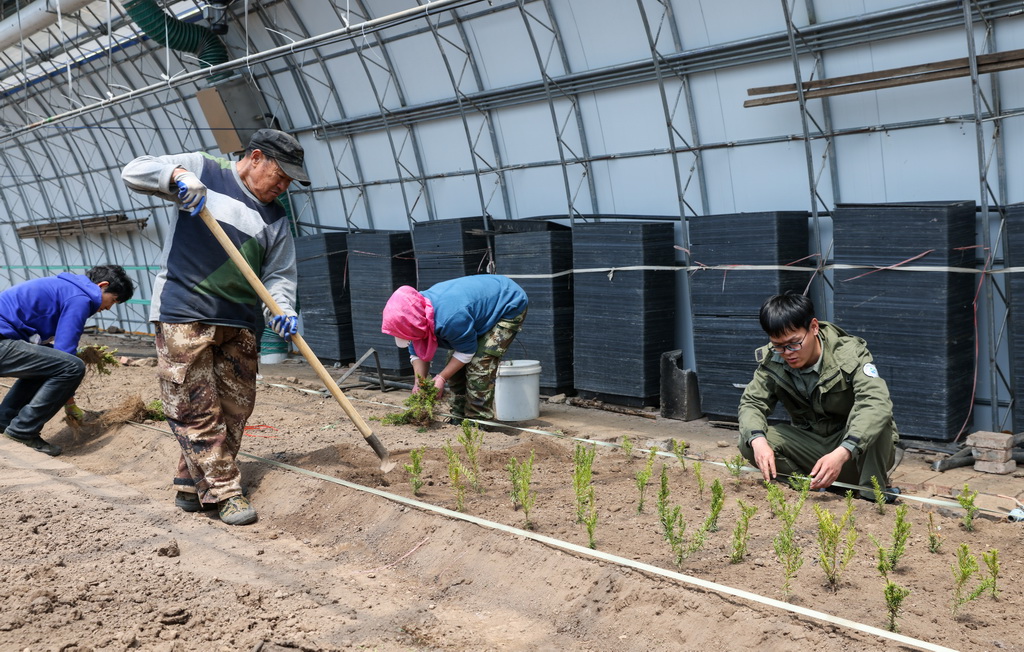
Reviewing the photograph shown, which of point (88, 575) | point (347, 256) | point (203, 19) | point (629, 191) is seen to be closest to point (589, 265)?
point (629, 191)

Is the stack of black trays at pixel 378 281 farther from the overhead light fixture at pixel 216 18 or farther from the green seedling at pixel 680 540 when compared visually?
the green seedling at pixel 680 540

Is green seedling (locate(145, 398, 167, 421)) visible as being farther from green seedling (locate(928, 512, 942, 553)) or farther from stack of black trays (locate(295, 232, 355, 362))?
green seedling (locate(928, 512, 942, 553))

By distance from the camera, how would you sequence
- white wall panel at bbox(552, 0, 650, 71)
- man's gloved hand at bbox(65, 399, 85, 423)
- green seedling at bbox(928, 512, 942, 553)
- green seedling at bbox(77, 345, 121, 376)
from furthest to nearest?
white wall panel at bbox(552, 0, 650, 71)
green seedling at bbox(77, 345, 121, 376)
man's gloved hand at bbox(65, 399, 85, 423)
green seedling at bbox(928, 512, 942, 553)

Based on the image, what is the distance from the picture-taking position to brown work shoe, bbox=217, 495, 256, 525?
4.61 meters

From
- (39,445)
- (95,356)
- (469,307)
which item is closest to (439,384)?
(469,307)

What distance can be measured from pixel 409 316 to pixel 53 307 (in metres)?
2.82

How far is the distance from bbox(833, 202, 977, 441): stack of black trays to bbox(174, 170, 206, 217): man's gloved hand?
Answer: 487 cm

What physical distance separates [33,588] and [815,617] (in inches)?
113

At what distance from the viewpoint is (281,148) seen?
4414 millimetres

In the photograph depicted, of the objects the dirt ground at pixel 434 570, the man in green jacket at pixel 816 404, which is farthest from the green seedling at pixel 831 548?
the man in green jacket at pixel 816 404

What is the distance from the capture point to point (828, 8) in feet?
24.2

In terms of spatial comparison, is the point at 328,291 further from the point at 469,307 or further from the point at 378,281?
the point at 469,307

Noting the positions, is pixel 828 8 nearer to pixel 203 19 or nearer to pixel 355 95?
pixel 355 95

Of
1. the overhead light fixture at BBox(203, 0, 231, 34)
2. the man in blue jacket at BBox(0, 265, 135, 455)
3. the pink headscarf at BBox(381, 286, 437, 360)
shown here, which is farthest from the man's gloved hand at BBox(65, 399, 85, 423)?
the overhead light fixture at BBox(203, 0, 231, 34)
